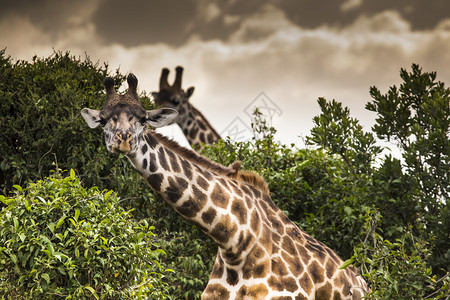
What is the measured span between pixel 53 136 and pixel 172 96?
562cm

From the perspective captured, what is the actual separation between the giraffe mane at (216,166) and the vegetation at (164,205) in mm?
1059

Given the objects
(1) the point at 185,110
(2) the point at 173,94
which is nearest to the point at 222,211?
(1) the point at 185,110

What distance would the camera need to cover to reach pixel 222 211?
24.6 feet

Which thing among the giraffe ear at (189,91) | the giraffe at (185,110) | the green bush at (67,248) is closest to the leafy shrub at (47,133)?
the green bush at (67,248)

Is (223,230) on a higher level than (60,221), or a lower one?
higher

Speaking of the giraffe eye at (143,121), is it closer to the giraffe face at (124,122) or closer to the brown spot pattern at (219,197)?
the giraffe face at (124,122)

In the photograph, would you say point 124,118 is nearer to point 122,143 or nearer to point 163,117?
point 122,143

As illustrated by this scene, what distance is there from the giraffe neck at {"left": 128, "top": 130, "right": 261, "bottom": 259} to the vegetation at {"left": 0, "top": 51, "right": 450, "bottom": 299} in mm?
766

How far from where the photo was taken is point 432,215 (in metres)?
8.70

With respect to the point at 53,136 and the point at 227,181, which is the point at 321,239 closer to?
the point at 227,181

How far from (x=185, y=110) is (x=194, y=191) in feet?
26.8

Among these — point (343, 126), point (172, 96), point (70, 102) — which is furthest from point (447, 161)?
point (172, 96)

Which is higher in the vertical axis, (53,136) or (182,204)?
(53,136)

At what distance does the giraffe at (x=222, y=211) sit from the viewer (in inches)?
278
